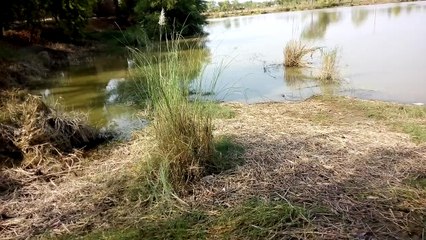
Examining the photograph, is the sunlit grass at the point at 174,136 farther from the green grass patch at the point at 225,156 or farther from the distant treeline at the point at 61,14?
the distant treeline at the point at 61,14

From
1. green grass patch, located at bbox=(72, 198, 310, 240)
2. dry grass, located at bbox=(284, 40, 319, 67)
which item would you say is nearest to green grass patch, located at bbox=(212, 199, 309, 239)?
green grass patch, located at bbox=(72, 198, 310, 240)

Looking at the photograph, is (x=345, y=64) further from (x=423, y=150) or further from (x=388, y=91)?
(x=423, y=150)

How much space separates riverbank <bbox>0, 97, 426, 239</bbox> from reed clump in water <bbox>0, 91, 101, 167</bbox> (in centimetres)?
30

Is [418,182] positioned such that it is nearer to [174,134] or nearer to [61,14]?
[174,134]

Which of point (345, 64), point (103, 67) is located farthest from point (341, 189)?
point (103, 67)

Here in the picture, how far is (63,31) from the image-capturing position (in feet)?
52.7

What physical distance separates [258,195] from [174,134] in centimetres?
80

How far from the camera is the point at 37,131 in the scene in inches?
162

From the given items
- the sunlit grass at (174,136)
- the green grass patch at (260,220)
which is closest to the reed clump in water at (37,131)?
the sunlit grass at (174,136)

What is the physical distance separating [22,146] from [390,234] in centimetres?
342

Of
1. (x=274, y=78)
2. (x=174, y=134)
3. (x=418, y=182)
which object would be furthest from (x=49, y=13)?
(x=418, y=182)

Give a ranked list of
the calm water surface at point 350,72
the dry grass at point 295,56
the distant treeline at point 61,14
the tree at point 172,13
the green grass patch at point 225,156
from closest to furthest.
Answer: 1. the green grass patch at point 225,156
2. the calm water surface at point 350,72
3. the dry grass at point 295,56
4. the distant treeline at point 61,14
5. the tree at point 172,13

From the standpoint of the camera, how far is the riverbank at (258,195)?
250 cm

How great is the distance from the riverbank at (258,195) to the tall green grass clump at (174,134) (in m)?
0.14
